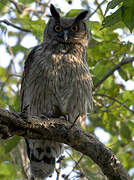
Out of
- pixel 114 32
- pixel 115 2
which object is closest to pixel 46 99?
pixel 114 32

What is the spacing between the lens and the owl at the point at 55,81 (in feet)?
11.7

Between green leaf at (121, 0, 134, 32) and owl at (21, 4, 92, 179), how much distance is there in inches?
72.3

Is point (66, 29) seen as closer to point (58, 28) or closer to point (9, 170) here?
point (58, 28)

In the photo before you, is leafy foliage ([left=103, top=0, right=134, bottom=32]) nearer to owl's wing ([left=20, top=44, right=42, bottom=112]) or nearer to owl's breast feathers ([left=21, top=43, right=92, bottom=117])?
owl's breast feathers ([left=21, top=43, right=92, bottom=117])

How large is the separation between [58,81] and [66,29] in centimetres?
89

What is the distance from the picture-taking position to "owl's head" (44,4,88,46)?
13.2ft

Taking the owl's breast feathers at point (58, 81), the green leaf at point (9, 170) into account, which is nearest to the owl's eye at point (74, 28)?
the owl's breast feathers at point (58, 81)

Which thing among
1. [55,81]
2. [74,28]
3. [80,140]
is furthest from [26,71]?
[80,140]

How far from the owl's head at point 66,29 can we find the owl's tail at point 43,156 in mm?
1293

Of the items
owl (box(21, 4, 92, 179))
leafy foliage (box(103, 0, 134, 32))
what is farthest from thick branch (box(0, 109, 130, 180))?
leafy foliage (box(103, 0, 134, 32))

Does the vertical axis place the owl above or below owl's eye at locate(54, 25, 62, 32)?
below

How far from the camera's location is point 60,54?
3.77 metres

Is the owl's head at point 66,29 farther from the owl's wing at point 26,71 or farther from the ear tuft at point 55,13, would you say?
the owl's wing at point 26,71

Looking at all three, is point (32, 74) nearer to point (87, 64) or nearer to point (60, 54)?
point (60, 54)
